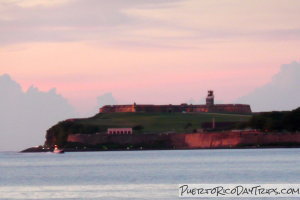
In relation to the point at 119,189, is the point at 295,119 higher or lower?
higher

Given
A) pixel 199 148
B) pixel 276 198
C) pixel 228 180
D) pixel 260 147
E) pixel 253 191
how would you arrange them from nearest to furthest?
pixel 276 198, pixel 253 191, pixel 228 180, pixel 260 147, pixel 199 148

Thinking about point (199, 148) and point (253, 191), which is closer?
point (253, 191)

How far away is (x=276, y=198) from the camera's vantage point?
54.7 metres

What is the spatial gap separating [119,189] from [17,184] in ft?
32.5

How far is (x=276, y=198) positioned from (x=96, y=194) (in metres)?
10.6

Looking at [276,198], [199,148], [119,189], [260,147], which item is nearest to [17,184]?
[119,189]

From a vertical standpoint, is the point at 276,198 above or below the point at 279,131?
below

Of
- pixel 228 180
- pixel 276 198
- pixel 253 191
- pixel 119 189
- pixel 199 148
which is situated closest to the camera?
pixel 276 198

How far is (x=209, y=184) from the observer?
6844cm

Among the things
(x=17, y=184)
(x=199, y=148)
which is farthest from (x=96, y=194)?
(x=199, y=148)

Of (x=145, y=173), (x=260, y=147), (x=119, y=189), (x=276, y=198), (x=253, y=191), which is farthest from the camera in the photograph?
(x=260, y=147)

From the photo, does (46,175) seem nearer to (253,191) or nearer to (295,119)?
(253,191)

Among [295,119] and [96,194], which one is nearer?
[96,194]

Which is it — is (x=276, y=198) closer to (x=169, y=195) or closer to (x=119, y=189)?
(x=169, y=195)
